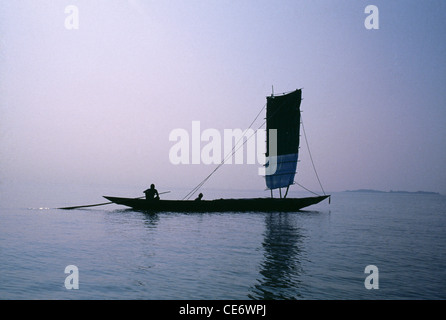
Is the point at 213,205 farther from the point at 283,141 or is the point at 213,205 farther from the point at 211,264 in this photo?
the point at 211,264

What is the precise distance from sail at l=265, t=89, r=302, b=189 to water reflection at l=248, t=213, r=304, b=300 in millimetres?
14880

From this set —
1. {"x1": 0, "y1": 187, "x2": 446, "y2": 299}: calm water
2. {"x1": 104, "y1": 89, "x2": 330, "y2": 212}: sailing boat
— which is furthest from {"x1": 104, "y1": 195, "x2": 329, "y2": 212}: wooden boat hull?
{"x1": 0, "y1": 187, "x2": 446, "y2": 299}: calm water

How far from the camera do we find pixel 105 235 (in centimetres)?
2038

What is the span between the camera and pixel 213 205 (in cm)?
3425

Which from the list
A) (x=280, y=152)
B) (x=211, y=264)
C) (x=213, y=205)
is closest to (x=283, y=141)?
(x=280, y=152)

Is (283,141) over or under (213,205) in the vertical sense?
over

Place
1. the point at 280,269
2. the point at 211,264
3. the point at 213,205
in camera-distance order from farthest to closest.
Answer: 1. the point at 213,205
2. the point at 211,264
3. the point at 280,269

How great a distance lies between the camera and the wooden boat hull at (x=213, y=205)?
1308 inches

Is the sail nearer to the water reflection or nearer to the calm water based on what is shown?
the calm water

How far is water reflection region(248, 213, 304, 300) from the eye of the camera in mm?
9719

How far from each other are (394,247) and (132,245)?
14.7 metres

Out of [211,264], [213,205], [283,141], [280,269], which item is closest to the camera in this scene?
[280,269]

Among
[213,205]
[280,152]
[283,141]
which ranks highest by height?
[283,141]

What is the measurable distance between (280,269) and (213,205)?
21930mm
